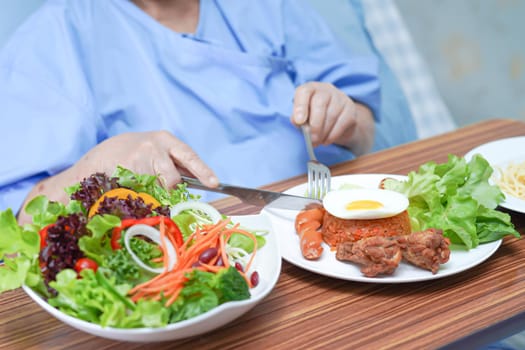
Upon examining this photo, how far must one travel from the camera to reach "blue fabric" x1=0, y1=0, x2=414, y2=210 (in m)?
1.48

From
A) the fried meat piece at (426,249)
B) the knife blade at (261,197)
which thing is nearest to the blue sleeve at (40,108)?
the knife blade at (261,197)

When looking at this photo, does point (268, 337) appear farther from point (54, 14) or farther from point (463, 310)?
point (54, 14)

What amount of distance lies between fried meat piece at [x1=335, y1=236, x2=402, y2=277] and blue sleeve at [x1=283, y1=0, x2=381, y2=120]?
2.81 feet

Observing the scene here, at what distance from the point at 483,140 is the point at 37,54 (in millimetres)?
1150

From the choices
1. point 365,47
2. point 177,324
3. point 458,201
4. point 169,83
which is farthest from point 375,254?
point 365,47

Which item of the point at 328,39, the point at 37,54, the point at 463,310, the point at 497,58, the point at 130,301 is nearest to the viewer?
the point at 130,301

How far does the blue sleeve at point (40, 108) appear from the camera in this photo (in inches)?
56.4

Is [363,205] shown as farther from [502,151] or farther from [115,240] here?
[502,151]

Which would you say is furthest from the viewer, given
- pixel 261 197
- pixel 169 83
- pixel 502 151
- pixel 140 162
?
pixel 169 83

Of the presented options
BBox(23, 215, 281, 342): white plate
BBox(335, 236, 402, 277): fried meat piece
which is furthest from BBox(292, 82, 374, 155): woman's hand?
BBox(23, 215, 281, 342): white plate

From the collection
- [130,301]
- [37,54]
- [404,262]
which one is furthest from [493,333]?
[37,54]

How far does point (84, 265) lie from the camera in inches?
32.5

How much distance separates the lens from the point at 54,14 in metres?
1.60

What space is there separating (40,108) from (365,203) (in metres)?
0.84
